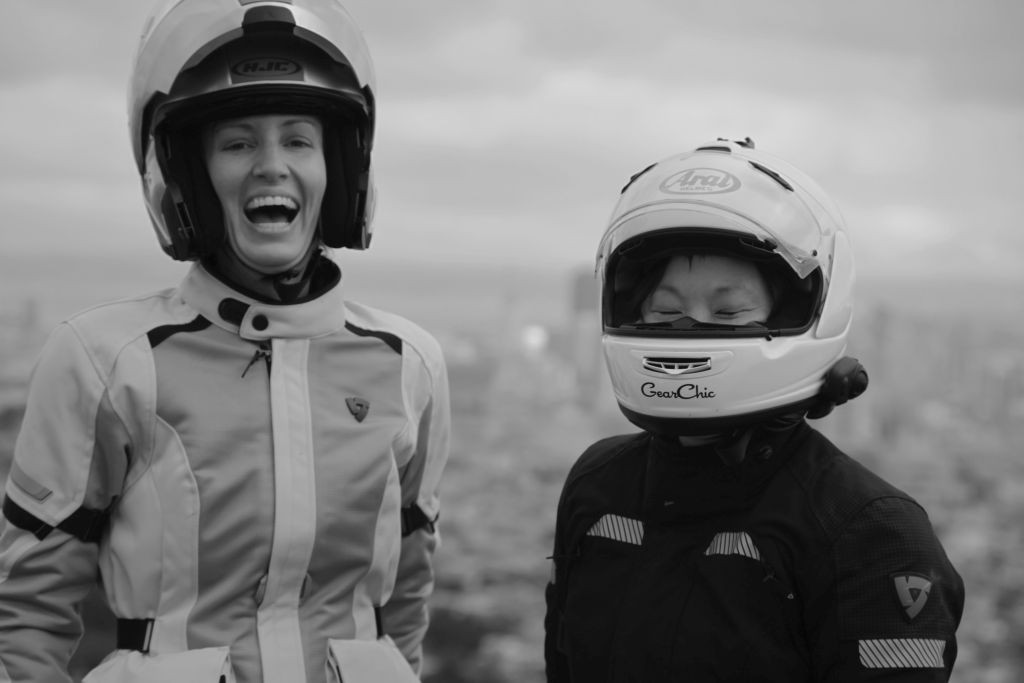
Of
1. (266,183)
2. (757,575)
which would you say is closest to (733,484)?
(757,575)

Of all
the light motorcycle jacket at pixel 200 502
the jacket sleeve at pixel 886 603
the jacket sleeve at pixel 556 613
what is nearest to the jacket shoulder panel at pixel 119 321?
the light motorcycle jacket at pixel 200 502

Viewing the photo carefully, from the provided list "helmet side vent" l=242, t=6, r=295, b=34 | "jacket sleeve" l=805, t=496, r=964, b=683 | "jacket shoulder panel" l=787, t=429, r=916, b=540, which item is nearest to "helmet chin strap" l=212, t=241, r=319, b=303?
"helmet side vent" l=242, t=6, r=295, b=34

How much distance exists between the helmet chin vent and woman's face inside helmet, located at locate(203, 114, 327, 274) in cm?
80

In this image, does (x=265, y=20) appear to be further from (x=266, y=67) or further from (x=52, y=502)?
(x=52, y=502)

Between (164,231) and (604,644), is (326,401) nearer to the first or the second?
(164,231)

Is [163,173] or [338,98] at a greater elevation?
[338,98]

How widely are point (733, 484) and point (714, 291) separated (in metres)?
0.39

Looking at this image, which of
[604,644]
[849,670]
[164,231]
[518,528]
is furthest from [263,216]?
[518,528]

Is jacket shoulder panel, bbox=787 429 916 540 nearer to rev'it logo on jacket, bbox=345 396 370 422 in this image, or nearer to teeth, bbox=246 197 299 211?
rev'it logo on jacket, bbox=345 396 370 422

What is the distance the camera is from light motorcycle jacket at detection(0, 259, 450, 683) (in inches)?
80.2

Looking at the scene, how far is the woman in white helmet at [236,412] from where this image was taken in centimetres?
204

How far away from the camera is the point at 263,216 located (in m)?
2.25

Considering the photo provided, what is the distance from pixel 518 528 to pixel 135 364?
53.9 feet

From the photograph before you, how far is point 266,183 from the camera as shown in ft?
7.29
